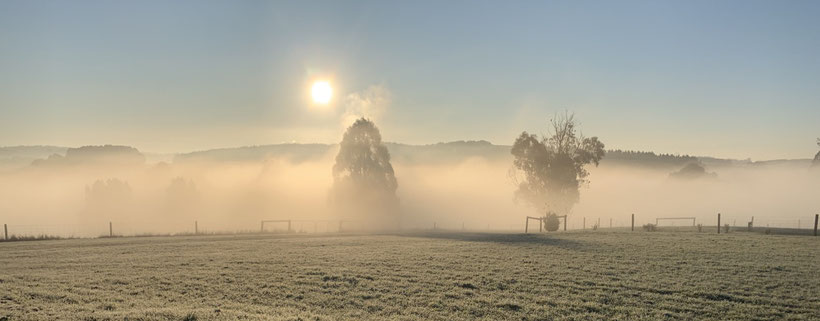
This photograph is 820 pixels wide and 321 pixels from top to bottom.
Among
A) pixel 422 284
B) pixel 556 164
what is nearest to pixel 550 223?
pixel 556 164

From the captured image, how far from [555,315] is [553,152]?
186 ft

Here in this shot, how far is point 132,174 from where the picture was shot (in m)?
166

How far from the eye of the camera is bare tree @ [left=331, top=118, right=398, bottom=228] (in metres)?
80.0

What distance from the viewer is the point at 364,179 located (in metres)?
81.1

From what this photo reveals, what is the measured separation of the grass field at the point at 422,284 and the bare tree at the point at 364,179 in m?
47.7

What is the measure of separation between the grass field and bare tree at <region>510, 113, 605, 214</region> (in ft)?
121

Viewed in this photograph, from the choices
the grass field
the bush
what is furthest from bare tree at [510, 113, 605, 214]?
the grass field

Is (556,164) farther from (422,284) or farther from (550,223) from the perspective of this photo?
(422,284)

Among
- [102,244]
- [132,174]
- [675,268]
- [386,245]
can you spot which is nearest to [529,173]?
[386,245]

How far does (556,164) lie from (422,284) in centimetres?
5256

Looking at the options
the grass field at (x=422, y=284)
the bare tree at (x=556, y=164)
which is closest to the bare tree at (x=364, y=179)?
the bare tree at (x=556, y=164)

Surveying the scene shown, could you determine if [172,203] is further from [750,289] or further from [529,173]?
[750,289]

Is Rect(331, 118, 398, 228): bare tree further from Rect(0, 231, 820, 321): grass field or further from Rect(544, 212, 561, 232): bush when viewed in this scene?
Rect(0, 231, 820, 321): grass field

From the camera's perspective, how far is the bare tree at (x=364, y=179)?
80.0 metres
